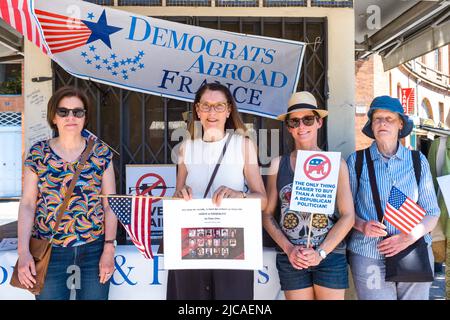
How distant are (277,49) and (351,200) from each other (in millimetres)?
1863

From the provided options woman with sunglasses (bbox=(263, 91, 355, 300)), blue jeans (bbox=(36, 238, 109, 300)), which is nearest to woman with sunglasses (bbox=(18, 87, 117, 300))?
blue jeans (bbox=(36, 238, 109, 300))

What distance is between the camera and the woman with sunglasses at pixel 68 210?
2.79m

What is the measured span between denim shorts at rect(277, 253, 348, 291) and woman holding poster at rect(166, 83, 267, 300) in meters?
0.28

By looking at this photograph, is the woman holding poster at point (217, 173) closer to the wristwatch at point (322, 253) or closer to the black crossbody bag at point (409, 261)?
the wristwatch at point (322, 253)

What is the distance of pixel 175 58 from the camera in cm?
423

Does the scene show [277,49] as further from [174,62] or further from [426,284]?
[426,284]

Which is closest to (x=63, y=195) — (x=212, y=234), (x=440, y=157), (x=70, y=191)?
(x=70, y=191)

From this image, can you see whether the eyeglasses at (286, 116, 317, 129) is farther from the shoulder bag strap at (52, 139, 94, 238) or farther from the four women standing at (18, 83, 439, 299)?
the shoulder bag strap at (52, 139, 94, 238)

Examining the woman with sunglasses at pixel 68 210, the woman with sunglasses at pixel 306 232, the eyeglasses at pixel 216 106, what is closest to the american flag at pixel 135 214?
the woman with sunglasses at pixel 68 210

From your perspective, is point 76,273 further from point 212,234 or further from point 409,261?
point 409,261

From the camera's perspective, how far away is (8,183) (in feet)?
56.0

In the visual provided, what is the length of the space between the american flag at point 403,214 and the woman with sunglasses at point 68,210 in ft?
5.70

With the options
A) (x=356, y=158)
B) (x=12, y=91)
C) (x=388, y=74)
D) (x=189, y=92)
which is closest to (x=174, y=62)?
(x=189, y=92)

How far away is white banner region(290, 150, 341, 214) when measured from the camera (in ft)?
9.28
